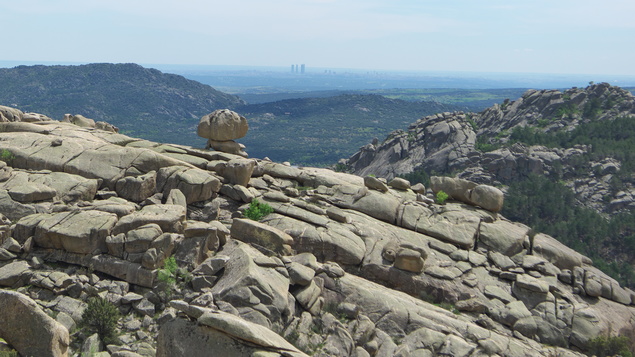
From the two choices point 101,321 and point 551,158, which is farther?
point 551,158

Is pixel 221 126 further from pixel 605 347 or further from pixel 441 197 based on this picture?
pixel 605 347

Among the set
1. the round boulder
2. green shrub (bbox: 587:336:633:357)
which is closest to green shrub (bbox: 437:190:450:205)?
green shrub (bbox: 587:336:633:357)

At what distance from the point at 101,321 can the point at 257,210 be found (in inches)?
499

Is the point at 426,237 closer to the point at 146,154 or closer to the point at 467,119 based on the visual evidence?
the point at 146,154

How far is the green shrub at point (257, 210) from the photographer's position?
31023mm

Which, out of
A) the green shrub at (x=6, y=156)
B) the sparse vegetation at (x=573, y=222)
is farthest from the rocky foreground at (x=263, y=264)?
the sparse vegetation at (x=573, y=222)

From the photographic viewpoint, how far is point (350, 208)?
3494 cm

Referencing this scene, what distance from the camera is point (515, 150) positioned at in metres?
130

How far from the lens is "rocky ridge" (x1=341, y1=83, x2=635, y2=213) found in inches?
4737

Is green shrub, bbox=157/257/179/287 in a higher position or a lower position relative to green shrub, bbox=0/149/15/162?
lower

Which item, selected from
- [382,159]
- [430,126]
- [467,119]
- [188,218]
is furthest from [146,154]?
[467,119]

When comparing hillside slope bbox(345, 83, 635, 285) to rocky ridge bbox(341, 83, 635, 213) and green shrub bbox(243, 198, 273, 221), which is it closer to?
rocky ridge bbox(341, 83, 635, 213)

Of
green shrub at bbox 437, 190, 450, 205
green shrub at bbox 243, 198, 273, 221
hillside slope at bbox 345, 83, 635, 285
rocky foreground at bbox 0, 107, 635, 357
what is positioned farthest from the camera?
hillside slope at bbox 345, 83, 635, 285

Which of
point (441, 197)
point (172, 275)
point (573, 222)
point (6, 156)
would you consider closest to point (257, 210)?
point (172, 275)
